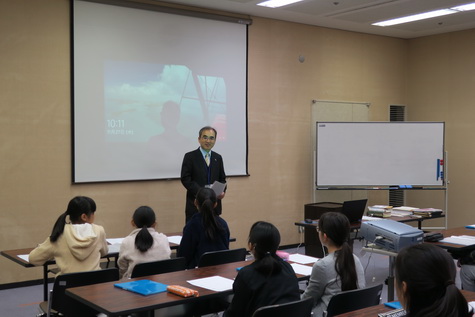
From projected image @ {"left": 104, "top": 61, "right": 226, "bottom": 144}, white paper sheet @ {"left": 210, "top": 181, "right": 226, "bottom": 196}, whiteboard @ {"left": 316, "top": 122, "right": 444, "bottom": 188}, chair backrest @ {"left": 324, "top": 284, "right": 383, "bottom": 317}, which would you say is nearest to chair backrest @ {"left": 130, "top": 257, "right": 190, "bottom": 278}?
chair backrest @ {"left": 324, "top": 284, "right": 383, "bottom": 317}

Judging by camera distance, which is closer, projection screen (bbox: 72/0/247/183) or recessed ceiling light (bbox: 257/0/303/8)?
projection screen (bbox: 72/0/247/183)

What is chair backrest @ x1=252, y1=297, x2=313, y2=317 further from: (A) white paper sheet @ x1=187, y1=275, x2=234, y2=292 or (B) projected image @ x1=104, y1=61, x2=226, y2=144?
(B) projected image @ x1=104, y1=61, x2=226, y2=144

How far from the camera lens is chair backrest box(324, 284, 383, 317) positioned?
111 inches

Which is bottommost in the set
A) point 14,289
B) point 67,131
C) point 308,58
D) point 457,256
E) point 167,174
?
point 14,289

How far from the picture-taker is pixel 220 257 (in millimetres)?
4000

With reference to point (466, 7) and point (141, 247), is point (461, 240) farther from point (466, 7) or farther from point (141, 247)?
point (466, 7)

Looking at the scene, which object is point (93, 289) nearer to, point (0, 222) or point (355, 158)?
point (0, 222)

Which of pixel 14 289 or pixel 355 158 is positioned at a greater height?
pixel 355 158

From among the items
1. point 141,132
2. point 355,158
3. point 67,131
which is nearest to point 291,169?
point 355,158

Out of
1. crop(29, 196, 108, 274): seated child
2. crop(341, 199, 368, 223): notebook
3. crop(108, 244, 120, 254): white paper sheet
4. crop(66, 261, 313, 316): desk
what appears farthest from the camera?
crop(341, 199, 368, 223): notebook

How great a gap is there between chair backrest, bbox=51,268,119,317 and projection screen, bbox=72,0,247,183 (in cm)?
287

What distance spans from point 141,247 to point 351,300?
66.0 inches

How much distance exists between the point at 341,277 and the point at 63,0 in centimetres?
459

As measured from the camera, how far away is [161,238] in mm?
4141
